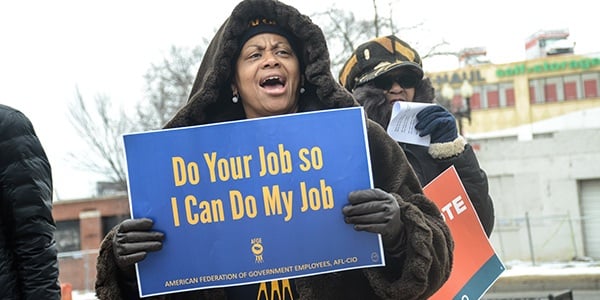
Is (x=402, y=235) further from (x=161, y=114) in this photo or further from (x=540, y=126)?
(x=540, y=126)

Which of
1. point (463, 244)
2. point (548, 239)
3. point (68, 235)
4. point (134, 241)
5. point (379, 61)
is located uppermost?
point (379, 61)

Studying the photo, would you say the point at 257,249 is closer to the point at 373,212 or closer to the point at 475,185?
the point at 373,212

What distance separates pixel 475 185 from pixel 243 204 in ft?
6.49

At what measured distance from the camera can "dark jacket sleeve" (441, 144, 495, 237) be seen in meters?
4.02

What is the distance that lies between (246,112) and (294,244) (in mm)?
569

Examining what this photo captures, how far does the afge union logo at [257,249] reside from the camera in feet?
7.73

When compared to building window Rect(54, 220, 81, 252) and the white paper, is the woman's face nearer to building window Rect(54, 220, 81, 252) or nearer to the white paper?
the white paper

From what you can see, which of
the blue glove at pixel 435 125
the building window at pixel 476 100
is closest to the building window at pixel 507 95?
the building window at pixel 476 100

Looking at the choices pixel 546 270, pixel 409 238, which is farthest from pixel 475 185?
pixel 546 270

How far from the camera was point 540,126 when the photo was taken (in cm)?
4694

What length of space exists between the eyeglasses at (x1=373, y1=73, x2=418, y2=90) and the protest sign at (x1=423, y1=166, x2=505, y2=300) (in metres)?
0.59

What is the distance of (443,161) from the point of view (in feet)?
12.9

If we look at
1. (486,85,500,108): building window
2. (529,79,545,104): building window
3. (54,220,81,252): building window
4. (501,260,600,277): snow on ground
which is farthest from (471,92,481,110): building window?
(501,260,600,277): snow on ground

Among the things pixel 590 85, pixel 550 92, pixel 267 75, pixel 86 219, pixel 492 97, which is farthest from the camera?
pixel 492 97
